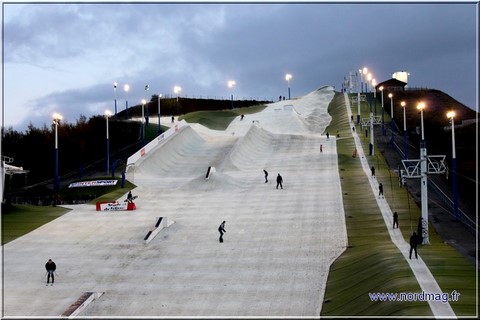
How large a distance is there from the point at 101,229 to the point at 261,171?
74.4 ft

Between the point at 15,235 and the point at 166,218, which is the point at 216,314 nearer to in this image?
the point at 166,218

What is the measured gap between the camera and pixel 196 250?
108 feet

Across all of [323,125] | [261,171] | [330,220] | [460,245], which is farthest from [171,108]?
[460,245]

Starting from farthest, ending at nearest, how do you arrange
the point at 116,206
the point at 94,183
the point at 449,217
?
the point at 94,183
the point at 116,206
the point at 449,217

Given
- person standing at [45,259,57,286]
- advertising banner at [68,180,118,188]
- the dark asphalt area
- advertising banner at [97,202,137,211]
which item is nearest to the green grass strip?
the dark asphalt area

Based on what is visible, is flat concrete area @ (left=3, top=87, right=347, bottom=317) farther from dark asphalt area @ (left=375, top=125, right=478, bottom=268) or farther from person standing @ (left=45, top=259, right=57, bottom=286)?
dark asphalt area @ (left=375, top=125, right=478, bottom=268)

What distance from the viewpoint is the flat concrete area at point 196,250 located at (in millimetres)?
25281

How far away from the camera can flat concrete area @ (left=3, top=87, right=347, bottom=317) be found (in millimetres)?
25281

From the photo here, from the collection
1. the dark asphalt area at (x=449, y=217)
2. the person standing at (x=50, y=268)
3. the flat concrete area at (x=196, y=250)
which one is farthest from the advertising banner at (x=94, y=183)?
the dark asphalt area at (x=449, y=217)

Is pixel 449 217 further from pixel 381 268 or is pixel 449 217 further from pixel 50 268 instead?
pixel 50 268

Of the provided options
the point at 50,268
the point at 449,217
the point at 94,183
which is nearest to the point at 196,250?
the point at 50,268

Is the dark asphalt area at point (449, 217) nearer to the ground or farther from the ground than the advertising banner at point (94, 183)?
nearer to the ground

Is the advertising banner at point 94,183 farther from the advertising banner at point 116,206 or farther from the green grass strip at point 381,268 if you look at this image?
the green grass strip at point 381,268

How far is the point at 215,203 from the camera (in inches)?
1746
